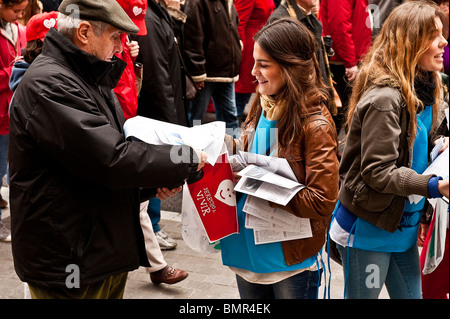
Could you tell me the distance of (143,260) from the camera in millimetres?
2934

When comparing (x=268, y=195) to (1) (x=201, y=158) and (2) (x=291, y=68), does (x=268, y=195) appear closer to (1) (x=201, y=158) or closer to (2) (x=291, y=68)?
(1) (x=201, y=158)

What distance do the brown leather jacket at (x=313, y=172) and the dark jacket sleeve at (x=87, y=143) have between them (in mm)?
668

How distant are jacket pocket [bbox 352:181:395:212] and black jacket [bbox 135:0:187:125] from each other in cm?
211

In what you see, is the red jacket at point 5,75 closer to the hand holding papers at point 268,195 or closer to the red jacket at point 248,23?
the red jacket at point 248,23

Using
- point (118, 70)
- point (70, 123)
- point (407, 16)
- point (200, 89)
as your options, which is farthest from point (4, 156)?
point (407, 16)

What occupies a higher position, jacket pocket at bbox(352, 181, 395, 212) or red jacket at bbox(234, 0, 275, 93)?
jacket pocket at bbox(352, 181, 395, 212)

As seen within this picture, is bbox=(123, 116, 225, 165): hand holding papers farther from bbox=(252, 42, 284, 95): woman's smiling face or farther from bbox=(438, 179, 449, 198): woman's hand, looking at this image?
bbox=(438, 179, 449, 198): woman's hand

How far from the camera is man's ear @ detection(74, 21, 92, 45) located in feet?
8.64

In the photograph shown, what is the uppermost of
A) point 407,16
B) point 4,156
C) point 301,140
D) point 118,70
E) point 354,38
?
point 407,16

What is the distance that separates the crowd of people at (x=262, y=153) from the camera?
252 centimetres

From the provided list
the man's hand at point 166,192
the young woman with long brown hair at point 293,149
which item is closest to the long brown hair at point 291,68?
the young woman with long brown hair at point 293,149

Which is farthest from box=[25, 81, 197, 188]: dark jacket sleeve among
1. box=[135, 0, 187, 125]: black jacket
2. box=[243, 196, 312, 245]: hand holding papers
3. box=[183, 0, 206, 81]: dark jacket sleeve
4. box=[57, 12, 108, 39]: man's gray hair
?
box=[183, 0, 206, 81]: dark jacket sleeve
